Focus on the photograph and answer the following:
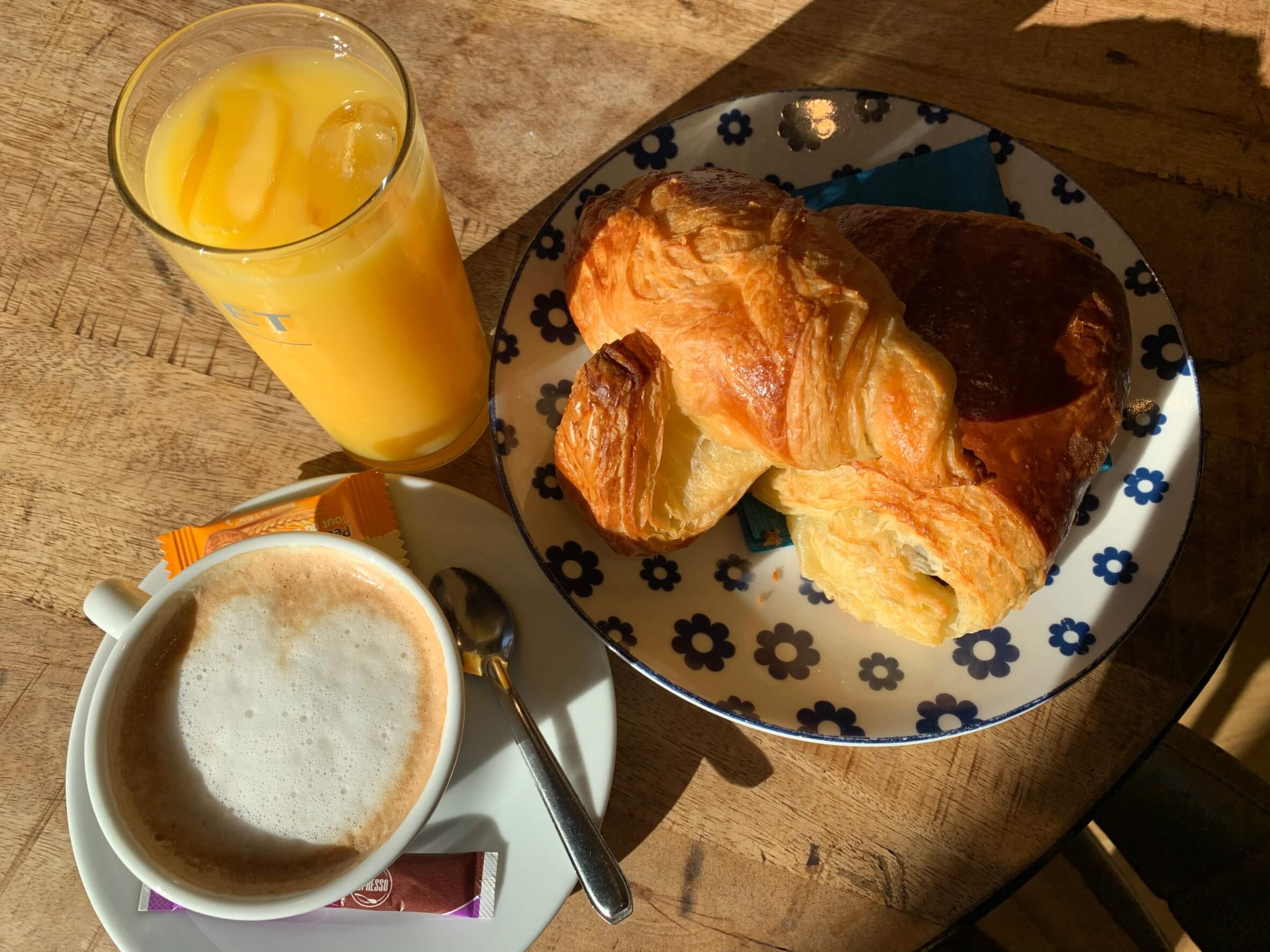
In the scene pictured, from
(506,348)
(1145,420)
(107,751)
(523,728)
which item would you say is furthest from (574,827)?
(1145,420)

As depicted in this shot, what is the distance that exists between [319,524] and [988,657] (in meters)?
0.80

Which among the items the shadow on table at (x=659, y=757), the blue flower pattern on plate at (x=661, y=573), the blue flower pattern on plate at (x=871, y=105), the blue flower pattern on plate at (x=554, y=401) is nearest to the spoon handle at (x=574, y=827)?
the shadow on table at (x=659, y=757)

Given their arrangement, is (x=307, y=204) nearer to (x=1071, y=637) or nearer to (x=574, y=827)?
(x=574, y=827)

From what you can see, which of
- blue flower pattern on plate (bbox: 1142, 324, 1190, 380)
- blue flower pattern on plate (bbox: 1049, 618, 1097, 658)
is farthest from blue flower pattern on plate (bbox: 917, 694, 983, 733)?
blue flower pattern on plate (bbox: 1142, 324, 1190, 380)

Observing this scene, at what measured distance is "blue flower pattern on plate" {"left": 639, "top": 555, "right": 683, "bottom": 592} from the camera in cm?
101

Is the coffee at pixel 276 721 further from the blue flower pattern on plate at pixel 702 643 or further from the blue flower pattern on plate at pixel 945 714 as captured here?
the blue flower pattern on plate at pixel 945 714

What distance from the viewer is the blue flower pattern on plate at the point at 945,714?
909 mm

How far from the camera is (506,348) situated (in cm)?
104

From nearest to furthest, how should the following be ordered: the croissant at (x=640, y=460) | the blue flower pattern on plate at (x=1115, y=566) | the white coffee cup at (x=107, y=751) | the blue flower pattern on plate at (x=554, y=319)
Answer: the white coffee cup at (x=107, y=751) < the croissant at (x=640, y=460) < the blue flower pattern on plate at (x=1115, y=566) < the blue flower pattern on plate at (x=554, y=319)

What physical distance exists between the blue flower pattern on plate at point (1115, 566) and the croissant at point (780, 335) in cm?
29

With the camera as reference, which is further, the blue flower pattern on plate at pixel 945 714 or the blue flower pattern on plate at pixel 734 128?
the blue flower pattern on plate at pixel 734 128

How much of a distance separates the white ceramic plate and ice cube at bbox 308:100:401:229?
29cm

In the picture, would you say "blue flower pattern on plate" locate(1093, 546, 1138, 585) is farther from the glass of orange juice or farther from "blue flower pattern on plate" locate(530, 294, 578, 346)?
the glass of orange juice

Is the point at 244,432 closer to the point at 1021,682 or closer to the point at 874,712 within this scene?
the point at 874,712
